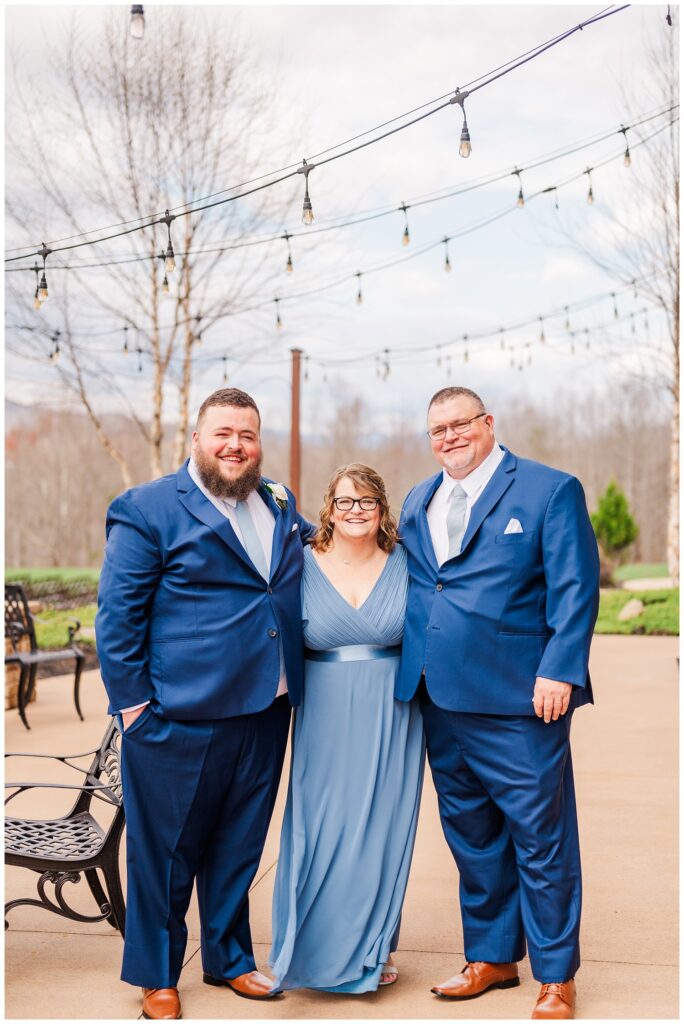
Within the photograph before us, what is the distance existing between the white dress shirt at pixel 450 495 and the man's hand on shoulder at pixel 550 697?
53 cm

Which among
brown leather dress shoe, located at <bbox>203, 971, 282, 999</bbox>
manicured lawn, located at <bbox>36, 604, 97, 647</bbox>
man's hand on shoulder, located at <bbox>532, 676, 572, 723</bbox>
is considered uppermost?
man's hand on shoulder, located at <bbox>532, 676, 572, 723</bbox>

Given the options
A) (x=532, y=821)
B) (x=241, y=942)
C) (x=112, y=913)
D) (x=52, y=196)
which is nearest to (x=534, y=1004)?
(x=532, y=821)

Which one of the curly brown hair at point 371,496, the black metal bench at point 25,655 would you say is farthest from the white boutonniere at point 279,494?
the black metal bench at point 25,655

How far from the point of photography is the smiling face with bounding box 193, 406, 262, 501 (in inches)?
143

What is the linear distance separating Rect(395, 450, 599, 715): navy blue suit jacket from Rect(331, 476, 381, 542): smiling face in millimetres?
315

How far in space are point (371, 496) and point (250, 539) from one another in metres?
0.45

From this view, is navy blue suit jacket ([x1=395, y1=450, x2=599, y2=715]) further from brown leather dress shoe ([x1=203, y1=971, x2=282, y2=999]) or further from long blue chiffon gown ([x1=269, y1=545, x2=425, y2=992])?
brown leather dress shoe ([x1=203, y1=971, x2=282, y2=999])

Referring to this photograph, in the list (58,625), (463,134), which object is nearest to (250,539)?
(463,134)

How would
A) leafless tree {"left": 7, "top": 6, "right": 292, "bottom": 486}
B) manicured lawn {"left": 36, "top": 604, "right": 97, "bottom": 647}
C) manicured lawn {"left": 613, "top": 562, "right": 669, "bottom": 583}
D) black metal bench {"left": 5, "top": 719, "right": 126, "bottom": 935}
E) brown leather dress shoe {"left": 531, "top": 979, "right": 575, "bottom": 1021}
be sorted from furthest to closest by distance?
manicured lawn {"left": 613, "top": 562, "right": 669, "bottom": 583} < leafless tree {"left": 7, "top": 6, "right": 292, "bottom": 486} < manicured lawn {"left": 36, "top": 604, "right": 97, "bottom": 647} < black metal bench {"left": 5, "top": 719, "right": 126, "bottom": 935} < brown leather dress shoe {"left": 531, "top": 979, "right": 575, "bottom": 1021}

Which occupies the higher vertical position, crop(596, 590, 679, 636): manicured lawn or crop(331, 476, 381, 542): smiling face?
crop(331, 476, 381, 542): smiling face

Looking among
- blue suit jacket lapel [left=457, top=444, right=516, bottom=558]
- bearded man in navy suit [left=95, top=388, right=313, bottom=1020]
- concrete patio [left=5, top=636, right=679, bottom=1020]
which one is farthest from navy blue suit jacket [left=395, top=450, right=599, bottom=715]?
concrete patio [left=5, top=636, right=679, bottom=1020]

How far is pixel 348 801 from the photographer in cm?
369

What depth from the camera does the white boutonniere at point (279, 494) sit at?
386cm

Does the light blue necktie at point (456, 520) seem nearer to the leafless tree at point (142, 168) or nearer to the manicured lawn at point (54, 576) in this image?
the leafless tree at point (142, 168)
